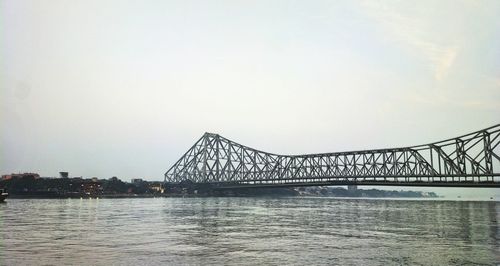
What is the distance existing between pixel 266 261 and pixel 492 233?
893 inches

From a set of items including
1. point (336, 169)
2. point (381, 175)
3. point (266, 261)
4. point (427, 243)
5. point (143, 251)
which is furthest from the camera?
point (336, 169)

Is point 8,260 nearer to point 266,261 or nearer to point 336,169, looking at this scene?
point 266,261

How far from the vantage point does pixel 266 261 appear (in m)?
20.6

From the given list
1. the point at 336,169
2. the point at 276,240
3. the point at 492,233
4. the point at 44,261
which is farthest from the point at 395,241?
the point at 336,169

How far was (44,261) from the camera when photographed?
1978 cm

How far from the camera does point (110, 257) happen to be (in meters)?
21.2

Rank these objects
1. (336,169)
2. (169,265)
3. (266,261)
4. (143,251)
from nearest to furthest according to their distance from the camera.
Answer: (169,265), (266,261), (143,251), (336,169)

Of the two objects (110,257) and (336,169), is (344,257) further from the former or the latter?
(336,169)

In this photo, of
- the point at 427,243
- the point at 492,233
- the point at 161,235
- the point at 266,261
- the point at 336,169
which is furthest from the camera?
the point at 336,169

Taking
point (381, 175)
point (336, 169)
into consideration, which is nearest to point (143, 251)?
point (381, 175)

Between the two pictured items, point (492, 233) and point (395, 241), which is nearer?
point (395, 241)

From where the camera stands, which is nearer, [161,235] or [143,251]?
[143,251]

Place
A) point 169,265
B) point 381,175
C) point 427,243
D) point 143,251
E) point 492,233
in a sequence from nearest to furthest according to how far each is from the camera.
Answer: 1. point 169,265
2. point 143,251
3. point 427,243
4. point 492,233
5. point 381,175

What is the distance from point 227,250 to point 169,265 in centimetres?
552
